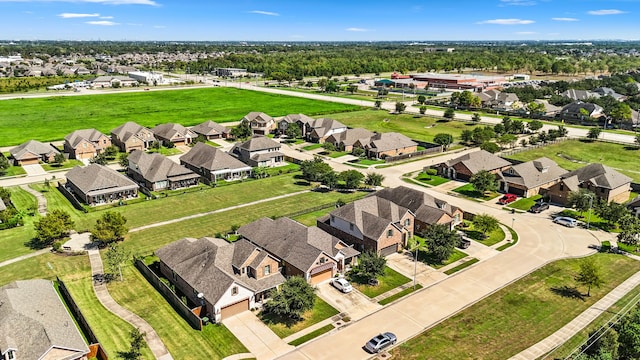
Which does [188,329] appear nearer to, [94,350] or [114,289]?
[94,350]

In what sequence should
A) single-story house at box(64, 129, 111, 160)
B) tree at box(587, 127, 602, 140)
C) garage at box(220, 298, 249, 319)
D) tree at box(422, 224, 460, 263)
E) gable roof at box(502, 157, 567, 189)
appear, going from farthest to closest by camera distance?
1. tree at box(587, 127, 602, 140)
2. single-story house at box(64, 129, 111, 160)
3. gable roof at box(502, 157, 567, 189)
4. tree at box(422, 224, 460, 263)
5. garage at box(220, 298, 249, 319)

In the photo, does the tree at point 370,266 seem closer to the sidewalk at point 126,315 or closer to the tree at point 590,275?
the tree at point 590,275

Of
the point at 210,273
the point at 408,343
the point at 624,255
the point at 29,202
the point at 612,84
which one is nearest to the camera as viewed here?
the point at 408,343

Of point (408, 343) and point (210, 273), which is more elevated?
point (210, 273)

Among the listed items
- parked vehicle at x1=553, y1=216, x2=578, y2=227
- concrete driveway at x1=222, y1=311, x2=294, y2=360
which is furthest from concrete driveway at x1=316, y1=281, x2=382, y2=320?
parked vehicle at x1=553, y1=216, x2=578, y2=227

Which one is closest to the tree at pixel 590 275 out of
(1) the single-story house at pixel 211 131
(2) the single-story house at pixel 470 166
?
(2) the single-story house at pixel 470 166

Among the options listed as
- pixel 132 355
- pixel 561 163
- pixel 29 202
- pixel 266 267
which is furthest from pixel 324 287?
pixel 561 163

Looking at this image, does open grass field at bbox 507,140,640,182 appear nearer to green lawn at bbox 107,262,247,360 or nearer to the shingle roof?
the shingle roof
